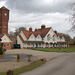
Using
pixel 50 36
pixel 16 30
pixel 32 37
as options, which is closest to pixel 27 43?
pixel 32 37

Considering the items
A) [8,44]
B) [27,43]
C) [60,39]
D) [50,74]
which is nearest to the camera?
[50,74]

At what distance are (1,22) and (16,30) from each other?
33645mm

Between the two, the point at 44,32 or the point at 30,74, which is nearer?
the point at 30,74

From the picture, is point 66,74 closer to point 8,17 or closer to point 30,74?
point 30,74

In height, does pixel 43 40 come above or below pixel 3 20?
below

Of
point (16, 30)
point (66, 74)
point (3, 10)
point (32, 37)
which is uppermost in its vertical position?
point (3, 10)

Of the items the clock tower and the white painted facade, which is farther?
the clock tower

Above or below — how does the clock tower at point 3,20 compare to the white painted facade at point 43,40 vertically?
above

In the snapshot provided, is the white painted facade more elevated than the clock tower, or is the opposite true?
the clock tower

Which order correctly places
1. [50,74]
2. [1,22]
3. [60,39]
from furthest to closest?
1. [60,39]
2. [1,22]
3. [50,74]

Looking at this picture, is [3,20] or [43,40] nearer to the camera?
[3,20]

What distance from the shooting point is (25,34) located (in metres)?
55.7

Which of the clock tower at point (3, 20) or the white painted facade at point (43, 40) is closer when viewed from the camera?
the white painted facade at point (43, 40)

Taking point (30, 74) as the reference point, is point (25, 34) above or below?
above
